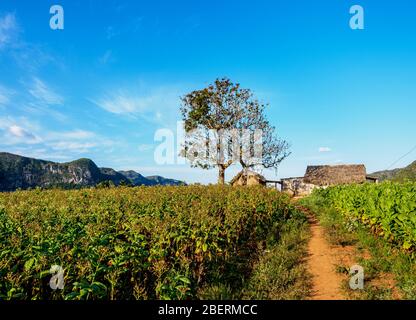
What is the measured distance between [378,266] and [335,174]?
45337 millimetres

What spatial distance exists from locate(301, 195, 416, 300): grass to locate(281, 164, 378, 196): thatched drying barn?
3826 centimetres

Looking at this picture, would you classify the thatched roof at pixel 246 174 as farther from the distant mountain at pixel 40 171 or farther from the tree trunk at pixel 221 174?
the distant mountain at pixel 40 171

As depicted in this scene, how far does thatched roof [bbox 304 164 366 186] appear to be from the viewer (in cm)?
4988

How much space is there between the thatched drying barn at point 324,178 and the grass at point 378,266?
38264 mm

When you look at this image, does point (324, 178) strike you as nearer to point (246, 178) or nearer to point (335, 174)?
point (335, 174)

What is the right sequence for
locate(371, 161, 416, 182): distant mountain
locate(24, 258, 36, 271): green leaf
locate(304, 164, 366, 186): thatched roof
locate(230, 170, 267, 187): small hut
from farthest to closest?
1. locate(304, 164, 366, 186): thatched roof
2. locate(371, 161, 416, 182): distant mountain
3. locate(230, 170, 267, 187): small hut
4. locate(24, 258, 36, 271): green leaf

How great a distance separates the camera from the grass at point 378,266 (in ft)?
21.8

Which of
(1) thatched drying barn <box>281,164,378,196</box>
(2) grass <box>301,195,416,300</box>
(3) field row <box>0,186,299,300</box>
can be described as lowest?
(2) grass <box>301,195,416,300</box>

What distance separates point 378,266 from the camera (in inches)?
334

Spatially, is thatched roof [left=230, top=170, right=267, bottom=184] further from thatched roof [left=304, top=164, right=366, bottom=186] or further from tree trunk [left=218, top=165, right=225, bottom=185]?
thatched roof [left=304, top=164, right=366, bottom=186]

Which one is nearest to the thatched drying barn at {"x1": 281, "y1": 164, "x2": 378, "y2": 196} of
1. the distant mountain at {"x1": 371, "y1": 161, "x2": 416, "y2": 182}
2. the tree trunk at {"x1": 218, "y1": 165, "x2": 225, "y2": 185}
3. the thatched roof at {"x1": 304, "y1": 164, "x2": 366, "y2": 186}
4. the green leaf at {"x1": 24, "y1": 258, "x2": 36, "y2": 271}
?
the thatched roof at {"x1": 304, "y1": 164, "x2": 366, "y2": 186}

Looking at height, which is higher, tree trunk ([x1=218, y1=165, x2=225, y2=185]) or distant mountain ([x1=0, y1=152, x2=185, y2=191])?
distant mountain ([x1=0, y1=152, x2=185, y2=191])

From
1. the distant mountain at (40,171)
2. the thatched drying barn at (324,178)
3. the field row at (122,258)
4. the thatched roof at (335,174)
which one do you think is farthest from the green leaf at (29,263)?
the distant mountain at (40,171)
